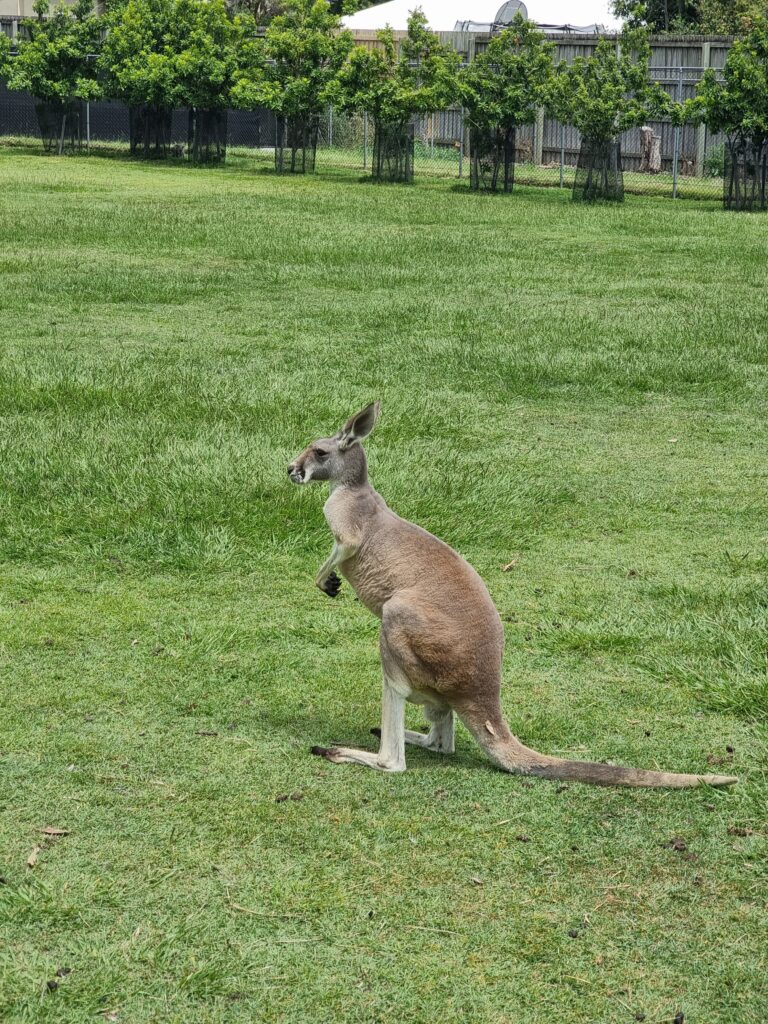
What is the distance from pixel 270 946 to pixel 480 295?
34.9ft

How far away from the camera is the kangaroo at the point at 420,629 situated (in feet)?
12.1

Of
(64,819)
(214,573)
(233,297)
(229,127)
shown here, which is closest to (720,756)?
(64,819)

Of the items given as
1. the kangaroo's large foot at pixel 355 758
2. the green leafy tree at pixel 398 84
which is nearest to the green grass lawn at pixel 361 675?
the kangaroo's large foot at pixel 355 758

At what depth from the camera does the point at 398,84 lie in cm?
2744

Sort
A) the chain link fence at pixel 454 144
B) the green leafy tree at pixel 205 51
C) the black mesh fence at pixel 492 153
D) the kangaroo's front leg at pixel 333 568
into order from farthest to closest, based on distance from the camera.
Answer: the green leafy tree at pixel 205 51 < the chain link fence at pixel 454 144 < the black mesh fence at pixel 492 153 < the kangaroo's front leg at pixel 333 568

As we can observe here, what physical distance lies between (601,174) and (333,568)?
22.1 m

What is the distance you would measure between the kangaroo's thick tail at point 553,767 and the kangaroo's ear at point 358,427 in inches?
34.4

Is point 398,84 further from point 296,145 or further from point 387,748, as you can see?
point 387,748

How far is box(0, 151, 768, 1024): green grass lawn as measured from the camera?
10.1 ft

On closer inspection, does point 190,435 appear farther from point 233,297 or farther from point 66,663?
point 233,297

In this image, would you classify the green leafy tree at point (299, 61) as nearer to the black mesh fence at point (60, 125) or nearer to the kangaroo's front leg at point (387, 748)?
the black mesh fence at point (60, 125)

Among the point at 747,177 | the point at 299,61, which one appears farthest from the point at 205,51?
the point at 747,177

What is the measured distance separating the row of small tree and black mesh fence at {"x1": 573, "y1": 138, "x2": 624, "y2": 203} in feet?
0.09

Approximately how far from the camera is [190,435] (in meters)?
7.54
